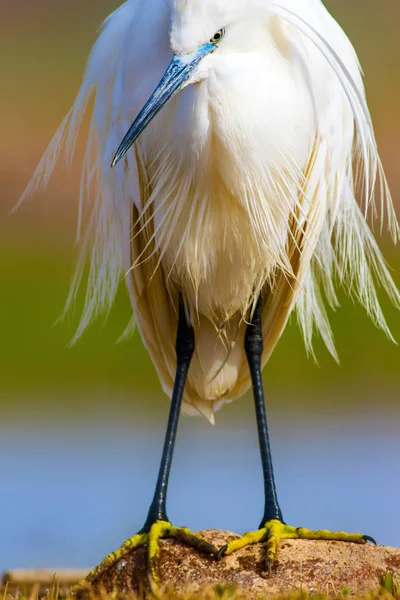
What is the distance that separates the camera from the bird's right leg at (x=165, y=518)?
2.83 m

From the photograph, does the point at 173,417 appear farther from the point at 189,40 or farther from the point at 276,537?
the point at 189,40

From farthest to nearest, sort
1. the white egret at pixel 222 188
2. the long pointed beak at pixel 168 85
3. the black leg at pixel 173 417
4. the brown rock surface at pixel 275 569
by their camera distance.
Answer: the black leg at pixel 173 417 < the white egret at pixel 222 188 < the long pointed beak at pixel 168 85 < the brown rock surface at pixel 275 569

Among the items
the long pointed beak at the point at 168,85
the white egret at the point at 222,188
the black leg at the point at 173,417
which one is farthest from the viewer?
the black leg at the point at 173,417

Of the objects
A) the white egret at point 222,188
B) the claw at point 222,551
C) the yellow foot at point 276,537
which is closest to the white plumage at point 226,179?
the white egret at point 222,188

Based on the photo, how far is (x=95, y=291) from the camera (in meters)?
3.86

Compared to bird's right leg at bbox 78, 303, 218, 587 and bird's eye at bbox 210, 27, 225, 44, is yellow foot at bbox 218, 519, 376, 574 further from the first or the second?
bird's eye at bbox 210, 27, 225, 44

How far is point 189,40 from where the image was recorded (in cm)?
280

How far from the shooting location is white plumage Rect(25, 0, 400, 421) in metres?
3.00

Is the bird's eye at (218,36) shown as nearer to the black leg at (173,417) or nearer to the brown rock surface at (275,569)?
the black leg at (173,417)

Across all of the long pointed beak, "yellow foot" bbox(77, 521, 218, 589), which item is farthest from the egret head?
"yellow foot" bbox(77, 521, 218, 589)

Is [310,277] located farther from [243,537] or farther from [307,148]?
[243,537]

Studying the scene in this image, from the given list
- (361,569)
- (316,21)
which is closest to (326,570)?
(361,569)

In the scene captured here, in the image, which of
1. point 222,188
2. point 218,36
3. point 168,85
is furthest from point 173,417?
point 218,36

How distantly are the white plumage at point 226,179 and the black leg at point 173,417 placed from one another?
0.22 feet
